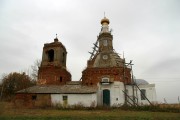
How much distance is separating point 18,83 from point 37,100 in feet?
86.4

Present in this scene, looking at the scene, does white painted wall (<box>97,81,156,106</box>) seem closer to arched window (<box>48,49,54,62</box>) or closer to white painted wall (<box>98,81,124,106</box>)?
white painted wall (<box>98,81,124,106</box>)

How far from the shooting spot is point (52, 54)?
1446 inches

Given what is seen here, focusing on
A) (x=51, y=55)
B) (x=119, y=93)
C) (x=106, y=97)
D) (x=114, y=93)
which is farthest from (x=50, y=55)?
(x=119, y=93)

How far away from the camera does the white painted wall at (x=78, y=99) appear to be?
1101 inches

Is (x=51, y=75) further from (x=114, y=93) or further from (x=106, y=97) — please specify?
(x=114, y=93)

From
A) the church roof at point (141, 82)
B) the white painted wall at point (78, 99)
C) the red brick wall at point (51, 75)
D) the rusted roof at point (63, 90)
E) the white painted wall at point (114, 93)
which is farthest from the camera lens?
the church roof at point (141, 82)

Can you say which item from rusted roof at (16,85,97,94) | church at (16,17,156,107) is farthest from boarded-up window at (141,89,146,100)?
rusted roof at (16,85,97,94)

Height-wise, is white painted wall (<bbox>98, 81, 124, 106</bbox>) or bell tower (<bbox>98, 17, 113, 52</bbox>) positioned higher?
bell tower (<bbox>98, 17, 113, 52</bbox>)

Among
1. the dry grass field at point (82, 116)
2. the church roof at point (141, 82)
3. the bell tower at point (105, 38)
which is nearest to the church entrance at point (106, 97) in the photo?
the bell tower at point (105, 38)

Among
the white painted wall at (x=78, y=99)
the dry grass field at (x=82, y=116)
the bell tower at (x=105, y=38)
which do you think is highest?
the bell tower at (x=105, y=38)

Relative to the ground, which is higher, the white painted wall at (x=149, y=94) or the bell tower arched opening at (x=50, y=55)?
the bell tower arched opening at (x=50, y=55)

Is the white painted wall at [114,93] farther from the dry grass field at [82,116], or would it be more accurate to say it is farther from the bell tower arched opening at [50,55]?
the bell tower arched opening at [50,55]

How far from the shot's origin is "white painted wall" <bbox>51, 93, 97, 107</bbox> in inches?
1101

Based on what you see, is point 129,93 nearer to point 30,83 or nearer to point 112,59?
point 112,59
